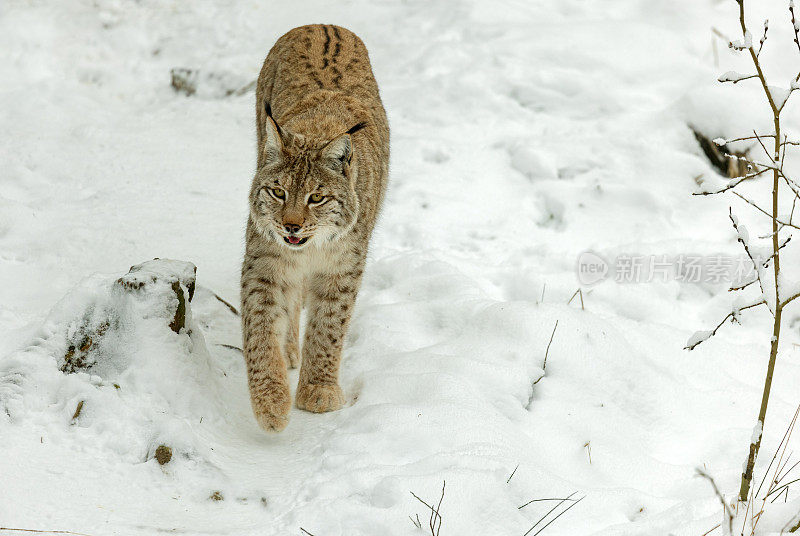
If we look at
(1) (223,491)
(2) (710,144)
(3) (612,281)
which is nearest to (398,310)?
(3) (612,281)

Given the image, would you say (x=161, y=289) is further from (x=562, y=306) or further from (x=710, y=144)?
(x=710, y=144)

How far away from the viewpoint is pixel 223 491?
3.29 meters

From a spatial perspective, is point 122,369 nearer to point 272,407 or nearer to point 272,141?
point 272,407

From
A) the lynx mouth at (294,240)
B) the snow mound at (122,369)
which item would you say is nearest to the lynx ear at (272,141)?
the lynx mouth at (294,240)

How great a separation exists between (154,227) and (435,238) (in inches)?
73.7

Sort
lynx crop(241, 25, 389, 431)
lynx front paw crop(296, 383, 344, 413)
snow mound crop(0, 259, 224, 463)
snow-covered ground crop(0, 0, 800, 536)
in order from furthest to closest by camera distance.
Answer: lynx front paw crop(296, 383, 344, 413)
lynx crop(241, 25, 389, 431)
snow mound crop(0, 259, 224, 463)
snow-covered ground crop(0, 0, 800, 536)

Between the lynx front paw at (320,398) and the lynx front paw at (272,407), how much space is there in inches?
9.2

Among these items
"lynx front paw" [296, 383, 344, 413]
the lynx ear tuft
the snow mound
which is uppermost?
the lynx ear tuft

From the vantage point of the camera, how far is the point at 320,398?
4113 mm

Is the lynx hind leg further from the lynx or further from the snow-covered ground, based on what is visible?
the snow-covered ground

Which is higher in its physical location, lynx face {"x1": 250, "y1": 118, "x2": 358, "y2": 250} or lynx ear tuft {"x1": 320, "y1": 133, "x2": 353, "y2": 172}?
lynx ear tuft {"x1": 320, "y1": 133, "x2": 353, "y2": 172}

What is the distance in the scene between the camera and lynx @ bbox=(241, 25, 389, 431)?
3.92 m

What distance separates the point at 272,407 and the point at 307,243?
2.50ft

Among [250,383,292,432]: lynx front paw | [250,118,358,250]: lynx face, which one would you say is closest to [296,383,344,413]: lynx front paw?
[250,383,292,432]: lynx front paw
